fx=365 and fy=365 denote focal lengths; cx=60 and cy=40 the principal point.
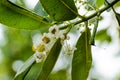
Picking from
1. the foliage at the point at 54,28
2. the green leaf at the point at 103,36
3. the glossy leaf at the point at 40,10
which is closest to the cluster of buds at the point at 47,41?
the foliage at the point at 54,28

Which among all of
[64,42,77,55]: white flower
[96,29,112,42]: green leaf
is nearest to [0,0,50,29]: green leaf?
[64,42,77,55]: white flower

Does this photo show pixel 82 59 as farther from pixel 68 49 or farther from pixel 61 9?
pixel 61 9

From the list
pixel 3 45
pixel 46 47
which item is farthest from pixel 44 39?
pixel 3 45

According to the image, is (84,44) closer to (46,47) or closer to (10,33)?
(46,47)

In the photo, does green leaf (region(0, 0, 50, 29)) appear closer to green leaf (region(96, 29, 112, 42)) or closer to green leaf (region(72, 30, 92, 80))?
green leaf (region(72, 30, 92, 80))

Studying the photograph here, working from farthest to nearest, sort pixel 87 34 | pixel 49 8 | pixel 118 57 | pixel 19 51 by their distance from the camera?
pixel 19 51
pixel 118 57
pixel 87 34
pixel 49 8

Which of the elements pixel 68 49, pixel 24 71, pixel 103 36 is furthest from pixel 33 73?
pixel 103 36
